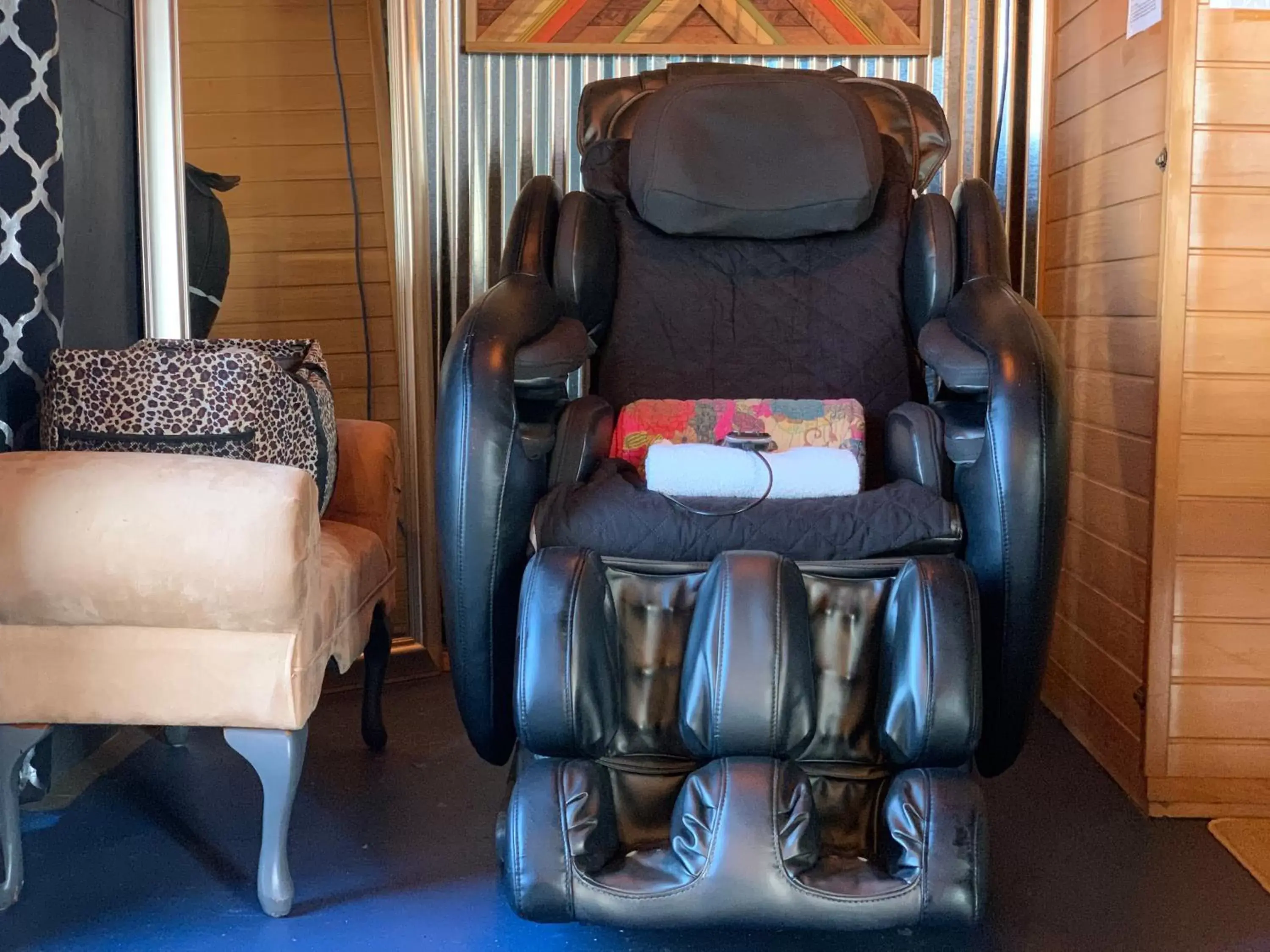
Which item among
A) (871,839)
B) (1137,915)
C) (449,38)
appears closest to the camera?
(871,839)

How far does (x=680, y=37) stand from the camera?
266cm

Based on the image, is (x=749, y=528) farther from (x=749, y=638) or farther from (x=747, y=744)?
(x=747, y=744)

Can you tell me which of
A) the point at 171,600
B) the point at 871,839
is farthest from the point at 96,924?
the point at 871,839

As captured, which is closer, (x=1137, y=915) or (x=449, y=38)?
(x=1137, y=915)

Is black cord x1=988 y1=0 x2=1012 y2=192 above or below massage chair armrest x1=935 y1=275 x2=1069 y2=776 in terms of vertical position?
above

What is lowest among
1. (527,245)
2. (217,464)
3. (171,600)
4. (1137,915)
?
(1137,915)

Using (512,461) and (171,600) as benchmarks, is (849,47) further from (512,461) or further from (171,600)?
(171,600)

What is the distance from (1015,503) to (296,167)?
5.79 feet

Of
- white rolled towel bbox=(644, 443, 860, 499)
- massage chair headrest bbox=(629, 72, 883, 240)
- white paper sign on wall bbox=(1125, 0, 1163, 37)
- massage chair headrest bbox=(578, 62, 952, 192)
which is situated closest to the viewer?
white rolled towel bbox=(644, 443, 860, 499)

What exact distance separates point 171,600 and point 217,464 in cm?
18

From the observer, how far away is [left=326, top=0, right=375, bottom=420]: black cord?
258 centimetres

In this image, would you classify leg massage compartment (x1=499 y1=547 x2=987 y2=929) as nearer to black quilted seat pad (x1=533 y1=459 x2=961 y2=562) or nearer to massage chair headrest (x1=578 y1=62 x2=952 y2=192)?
black quilted seat pad (x1=533 y1=459 x2=961 y2=562)

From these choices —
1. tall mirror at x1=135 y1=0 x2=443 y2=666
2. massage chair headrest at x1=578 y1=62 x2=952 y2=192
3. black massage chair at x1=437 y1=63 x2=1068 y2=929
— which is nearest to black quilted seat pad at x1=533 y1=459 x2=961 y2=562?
black massage chair at x1=437 y1=63 x2=1068 y2=929

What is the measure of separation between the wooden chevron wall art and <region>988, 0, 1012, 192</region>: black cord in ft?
0.54
